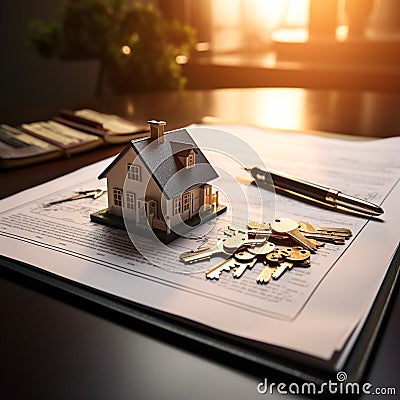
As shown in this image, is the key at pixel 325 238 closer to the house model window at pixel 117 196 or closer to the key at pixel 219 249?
the key at pixel 219 249

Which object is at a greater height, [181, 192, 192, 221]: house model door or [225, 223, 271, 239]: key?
[181, 192, 192, 221]: house model door

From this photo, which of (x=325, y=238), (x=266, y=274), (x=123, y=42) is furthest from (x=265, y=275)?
(x=123, y=42)

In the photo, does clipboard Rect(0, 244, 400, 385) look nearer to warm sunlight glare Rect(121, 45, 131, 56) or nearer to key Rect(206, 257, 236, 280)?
key Rect(206, 257, 236, 280)

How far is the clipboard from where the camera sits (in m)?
0.36

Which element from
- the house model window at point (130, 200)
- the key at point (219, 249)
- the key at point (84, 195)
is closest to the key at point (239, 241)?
the key at point (219, 249)

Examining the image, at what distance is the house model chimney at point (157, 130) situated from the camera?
55 centimetres

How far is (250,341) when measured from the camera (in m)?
0.39

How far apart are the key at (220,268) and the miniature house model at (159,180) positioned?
0.08 metres

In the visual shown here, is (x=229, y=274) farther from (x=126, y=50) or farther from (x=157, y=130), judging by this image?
(x=126, y=50)

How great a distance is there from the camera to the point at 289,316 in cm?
41

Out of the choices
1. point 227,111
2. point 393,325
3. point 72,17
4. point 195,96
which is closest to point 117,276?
point 393,325

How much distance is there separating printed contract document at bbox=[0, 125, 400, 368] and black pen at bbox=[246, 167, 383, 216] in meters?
0.02

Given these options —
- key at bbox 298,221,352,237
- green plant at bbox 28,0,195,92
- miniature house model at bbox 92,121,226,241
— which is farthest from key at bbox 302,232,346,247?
green plant at bbox 28,0,195,92

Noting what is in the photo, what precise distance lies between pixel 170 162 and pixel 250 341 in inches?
8.9
